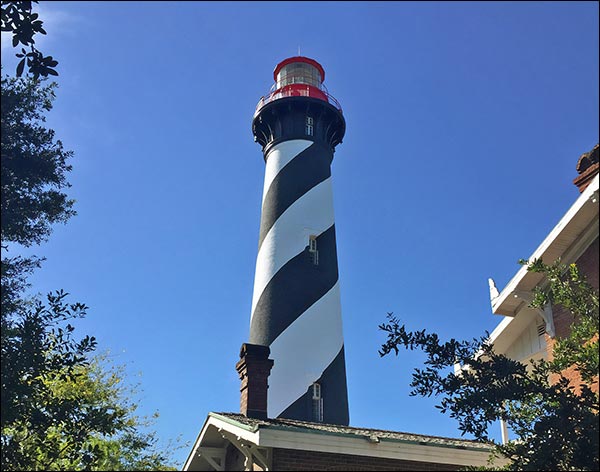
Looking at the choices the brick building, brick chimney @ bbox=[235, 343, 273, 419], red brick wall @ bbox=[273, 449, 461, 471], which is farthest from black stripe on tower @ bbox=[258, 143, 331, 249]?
red brick wall @ bbox=[273, 449, 461, 471]

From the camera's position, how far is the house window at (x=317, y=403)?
20.0m

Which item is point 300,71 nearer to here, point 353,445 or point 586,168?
point 586,168

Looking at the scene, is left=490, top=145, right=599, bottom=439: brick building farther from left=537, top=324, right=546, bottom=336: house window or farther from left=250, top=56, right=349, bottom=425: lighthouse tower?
left=250, top=56, right=349, bottom=425: lighthouse tower

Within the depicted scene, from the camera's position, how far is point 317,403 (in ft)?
66.6

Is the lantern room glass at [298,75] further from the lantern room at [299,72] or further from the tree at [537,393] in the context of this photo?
the tree at [537,393]

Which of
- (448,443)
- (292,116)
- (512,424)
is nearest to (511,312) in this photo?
(448,443)

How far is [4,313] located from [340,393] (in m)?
10.9

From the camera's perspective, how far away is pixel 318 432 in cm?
1134

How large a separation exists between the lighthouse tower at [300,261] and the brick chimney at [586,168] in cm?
1049

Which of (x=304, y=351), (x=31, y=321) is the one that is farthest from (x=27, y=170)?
(x=304, y=351)

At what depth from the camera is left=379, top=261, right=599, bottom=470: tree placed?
370 inches

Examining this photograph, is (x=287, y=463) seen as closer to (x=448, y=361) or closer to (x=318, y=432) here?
(x=318, y=432)

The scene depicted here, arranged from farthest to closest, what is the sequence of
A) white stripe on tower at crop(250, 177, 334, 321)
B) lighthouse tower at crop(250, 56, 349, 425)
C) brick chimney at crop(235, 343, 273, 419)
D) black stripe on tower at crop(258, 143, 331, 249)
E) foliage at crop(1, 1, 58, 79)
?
1. black stripe on tower at crop(258, 143, 331, 249)
2. white stripe on tower at crop(250, 177, 334, 321)
3. lighthouse tower at crop(250, 56, 349, 425)
4. brick chimney at crop(235, 343, 273, 419)
5. foliage at crop(1, 1, 58, 79)

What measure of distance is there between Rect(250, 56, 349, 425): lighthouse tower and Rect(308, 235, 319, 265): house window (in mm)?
37
